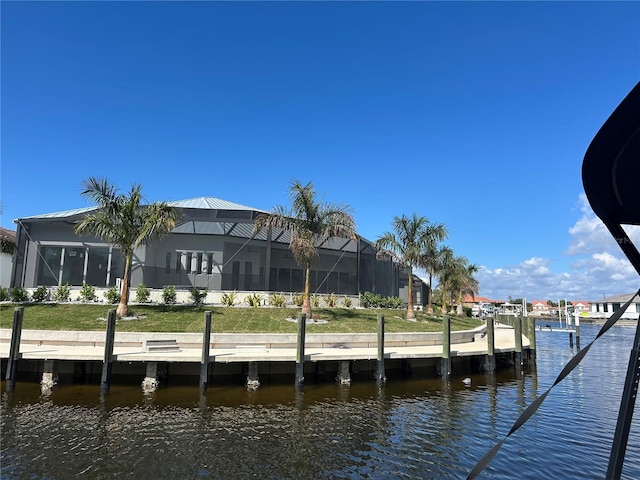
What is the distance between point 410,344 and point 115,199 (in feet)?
53.1

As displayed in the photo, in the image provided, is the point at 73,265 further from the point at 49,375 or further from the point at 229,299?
the point at 49,375

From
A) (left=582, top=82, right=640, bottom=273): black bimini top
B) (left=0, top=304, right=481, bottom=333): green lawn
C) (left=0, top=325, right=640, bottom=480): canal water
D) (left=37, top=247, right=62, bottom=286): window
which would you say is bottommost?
(left=0, top=325, right=640, bottom=480): canal water

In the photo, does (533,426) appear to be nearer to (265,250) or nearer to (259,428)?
(259,428)

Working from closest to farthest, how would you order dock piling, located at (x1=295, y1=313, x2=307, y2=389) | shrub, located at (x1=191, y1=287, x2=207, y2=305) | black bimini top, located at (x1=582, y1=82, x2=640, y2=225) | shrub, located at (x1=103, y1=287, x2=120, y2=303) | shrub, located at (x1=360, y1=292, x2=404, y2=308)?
1. black bimini top, located at (x1=582, y1=82, x2=640, y2=225)
2. dock piling, located at (x1=295, y1=313, x2=307, y2=389)
3. shrub, located at (x1=103, y1=287, x2=120, y2=303)
4. shrub, located at (x1=191, y1=287, x2=207, y2=305)
5. shrub, located at (x1=360, y1=292, x2=404, y2=308)

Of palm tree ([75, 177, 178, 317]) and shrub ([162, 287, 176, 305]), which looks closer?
palm tree ([75, 177, 178, 317])

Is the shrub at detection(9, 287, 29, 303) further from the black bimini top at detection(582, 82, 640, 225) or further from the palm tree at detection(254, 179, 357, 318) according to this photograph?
the black bimini top at detection(582, 82, 640, 225)

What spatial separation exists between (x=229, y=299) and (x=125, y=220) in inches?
297

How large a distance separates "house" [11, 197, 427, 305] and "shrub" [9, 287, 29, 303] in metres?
3.19

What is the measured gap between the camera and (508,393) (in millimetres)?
15500

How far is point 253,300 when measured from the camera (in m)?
25.7

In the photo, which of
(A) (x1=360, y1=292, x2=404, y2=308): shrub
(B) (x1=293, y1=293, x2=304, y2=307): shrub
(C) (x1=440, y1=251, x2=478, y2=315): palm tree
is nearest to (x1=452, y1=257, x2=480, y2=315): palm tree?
(C) (x1=440, y1=251, x2=478, y2=315): palm tree

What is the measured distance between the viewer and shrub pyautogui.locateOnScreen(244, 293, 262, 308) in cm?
2559

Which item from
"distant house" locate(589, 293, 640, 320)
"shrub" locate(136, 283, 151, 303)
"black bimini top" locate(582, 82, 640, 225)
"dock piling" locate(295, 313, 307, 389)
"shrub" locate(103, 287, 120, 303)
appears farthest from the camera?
"distant house" locate(589, 293, 640, 320)

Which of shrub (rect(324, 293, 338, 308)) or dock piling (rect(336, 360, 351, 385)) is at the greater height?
shrub (rect(324, 293, 338, 308))
